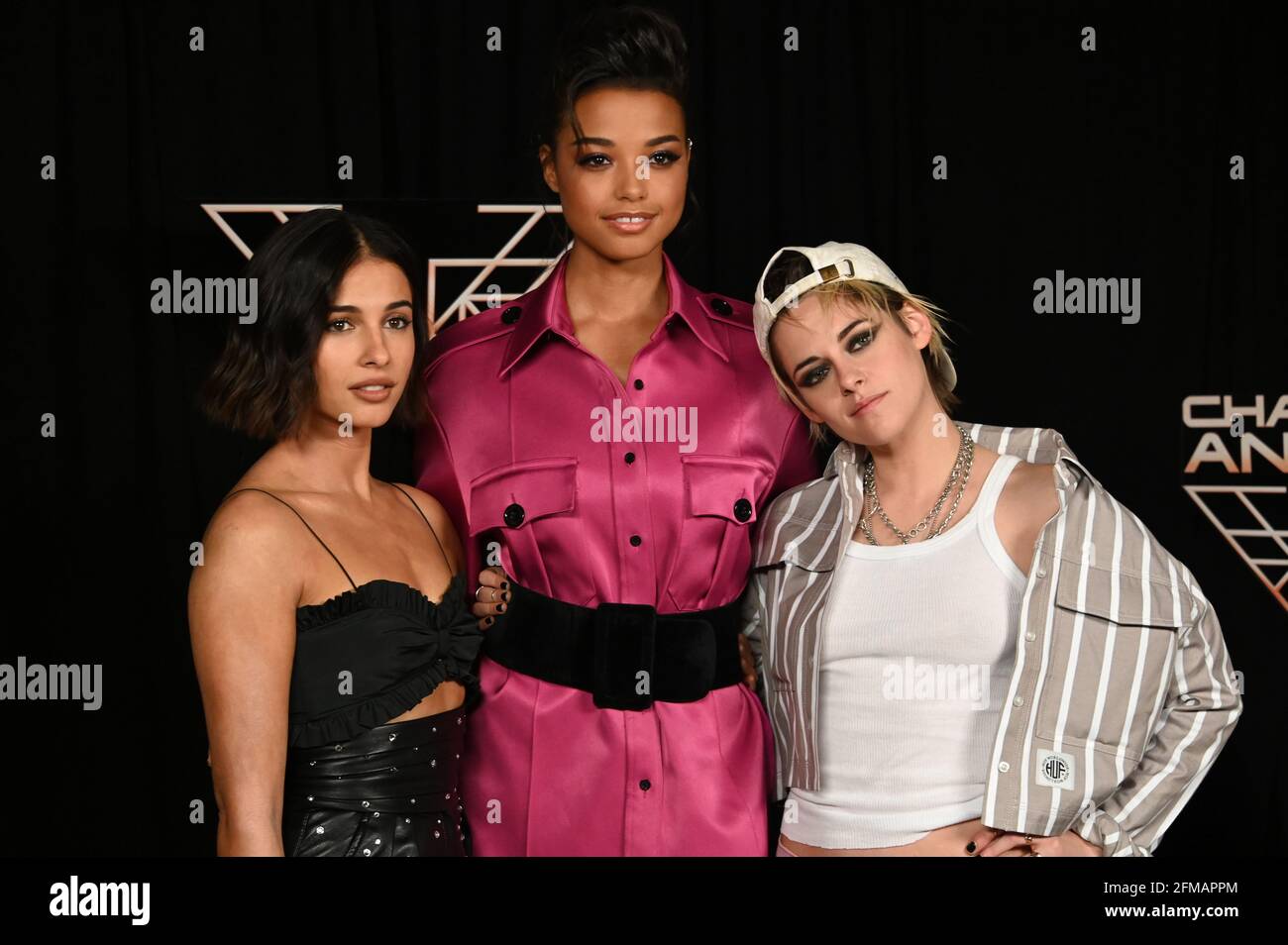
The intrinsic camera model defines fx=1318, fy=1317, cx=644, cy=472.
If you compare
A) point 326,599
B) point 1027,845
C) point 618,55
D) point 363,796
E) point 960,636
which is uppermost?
point 618,55

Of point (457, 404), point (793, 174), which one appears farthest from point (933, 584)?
point (793, 174)

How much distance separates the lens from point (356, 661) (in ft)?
8.01

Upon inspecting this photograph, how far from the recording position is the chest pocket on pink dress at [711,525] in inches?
111

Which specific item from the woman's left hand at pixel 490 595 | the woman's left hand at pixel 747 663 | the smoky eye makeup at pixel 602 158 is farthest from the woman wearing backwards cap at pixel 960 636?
the woman's left hand at pixel 490 595

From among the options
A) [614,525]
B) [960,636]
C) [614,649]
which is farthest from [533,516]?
[960,636]

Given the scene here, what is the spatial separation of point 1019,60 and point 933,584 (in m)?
2.12

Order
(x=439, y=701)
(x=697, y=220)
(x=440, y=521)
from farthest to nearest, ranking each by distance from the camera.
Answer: (x=697, y=220) < (x=440, y=521) < (x=439, y=701)

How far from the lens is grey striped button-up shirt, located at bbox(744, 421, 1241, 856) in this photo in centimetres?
244

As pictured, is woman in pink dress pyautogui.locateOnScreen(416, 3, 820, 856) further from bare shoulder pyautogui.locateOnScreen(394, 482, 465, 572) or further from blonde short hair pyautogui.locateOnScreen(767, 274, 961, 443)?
blonde short hair pyautogui.locateOnScreen(767, 274, 961, 443)

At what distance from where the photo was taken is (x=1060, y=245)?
3.97 m

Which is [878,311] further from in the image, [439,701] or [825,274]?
[439,701]

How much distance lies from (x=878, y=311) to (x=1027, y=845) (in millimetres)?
1063

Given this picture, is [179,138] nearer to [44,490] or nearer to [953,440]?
[44,490]

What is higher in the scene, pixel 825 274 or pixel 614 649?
pixel 825 274
